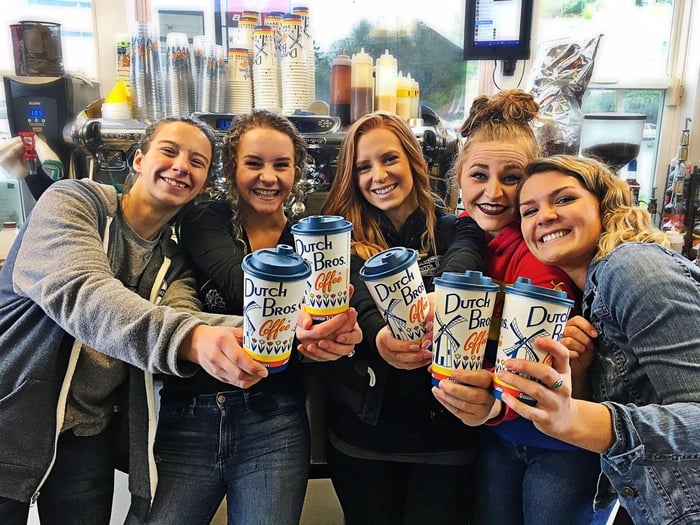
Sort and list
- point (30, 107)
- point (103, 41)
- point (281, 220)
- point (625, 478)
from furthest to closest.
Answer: point (103, 41), point (30, 107), point (281, 220), point (625, 478)

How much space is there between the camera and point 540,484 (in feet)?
3.72

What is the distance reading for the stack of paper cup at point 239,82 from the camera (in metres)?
2.05

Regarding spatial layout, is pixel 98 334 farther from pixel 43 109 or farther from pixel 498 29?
pixel 498 29

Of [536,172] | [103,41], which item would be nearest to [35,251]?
[536,172]

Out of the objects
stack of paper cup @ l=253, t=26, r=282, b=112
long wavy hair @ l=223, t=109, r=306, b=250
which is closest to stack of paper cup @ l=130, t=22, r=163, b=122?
stack of paper cup @ l=253, t=26, r=282, b=112

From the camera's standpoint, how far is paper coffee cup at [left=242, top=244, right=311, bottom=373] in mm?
831

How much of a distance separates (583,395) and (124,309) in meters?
0.88

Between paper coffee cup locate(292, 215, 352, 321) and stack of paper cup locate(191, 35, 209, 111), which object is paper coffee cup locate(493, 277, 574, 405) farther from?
stack of paper cup locate(191, 35, 209, 111)

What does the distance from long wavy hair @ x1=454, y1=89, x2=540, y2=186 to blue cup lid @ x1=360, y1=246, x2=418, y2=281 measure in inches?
22.1

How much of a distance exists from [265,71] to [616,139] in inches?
61.0

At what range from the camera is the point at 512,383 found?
80 centimetres

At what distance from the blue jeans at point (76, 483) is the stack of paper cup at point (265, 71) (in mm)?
1285

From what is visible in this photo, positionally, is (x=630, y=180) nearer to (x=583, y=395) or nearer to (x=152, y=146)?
(x=583, y=395)

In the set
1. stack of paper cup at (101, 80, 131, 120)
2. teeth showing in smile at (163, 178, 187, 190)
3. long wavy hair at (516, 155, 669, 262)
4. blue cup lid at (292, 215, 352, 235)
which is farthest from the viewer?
stack of paper cup at (101, 80, 131, 120)
